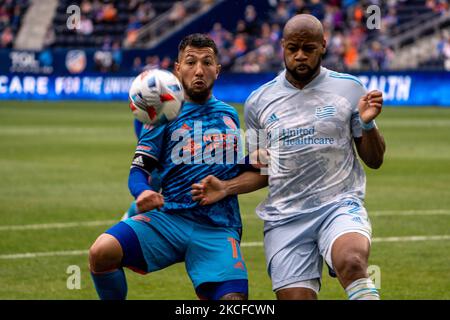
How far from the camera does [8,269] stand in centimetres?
993

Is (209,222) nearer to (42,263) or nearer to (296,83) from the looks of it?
(296,83)

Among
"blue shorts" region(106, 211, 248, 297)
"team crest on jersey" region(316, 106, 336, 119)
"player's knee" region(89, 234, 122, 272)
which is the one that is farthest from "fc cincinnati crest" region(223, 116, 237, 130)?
"player's knee" region(89, 234, 122, 272)

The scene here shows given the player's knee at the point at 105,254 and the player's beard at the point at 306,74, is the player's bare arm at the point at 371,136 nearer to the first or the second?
the player's beard at the point at 306,74

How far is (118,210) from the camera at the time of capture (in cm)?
1385

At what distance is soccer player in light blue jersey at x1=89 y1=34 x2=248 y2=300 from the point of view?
6469 millimetres

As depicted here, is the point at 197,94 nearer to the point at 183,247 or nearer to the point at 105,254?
the point at 183,247

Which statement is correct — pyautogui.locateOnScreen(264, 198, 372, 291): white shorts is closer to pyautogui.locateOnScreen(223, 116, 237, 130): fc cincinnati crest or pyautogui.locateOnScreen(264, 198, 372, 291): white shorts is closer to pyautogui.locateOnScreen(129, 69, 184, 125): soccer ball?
pyautogui.locateOnScreen(223, 116, 237, 130): fc cincinnati crest

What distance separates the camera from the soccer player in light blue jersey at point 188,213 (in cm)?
647

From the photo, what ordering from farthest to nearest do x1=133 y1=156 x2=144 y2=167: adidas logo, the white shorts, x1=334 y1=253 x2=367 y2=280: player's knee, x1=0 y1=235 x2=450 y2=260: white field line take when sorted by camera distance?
x1=0 y1=235 x2=450 y2=260: white field line
x1=133 y1=156 x2=144 y2=167: adidas logo
the white shorts
x1=334 y1=253 x2=367 y2=280: player's knee

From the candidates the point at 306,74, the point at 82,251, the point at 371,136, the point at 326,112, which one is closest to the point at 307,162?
the point at 326,112

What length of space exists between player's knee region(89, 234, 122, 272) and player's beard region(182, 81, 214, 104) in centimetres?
113

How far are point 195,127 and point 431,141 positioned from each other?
18.1m

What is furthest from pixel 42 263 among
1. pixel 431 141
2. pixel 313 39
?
pixel 431 141

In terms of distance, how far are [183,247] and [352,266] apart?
1.18m
